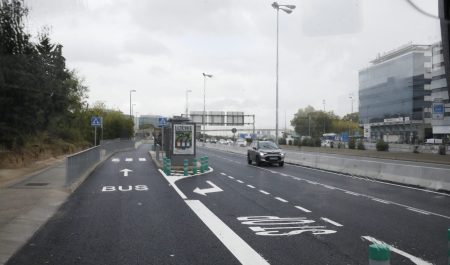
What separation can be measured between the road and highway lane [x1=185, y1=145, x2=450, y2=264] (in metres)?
0.02

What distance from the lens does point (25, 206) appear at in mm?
12156

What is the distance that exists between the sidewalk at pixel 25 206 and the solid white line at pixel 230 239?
3.30 meters

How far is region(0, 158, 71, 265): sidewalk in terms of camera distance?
849 centimetres

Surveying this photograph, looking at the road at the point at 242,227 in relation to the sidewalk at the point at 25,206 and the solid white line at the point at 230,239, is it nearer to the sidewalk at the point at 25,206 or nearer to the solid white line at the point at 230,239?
the solid white line at the point at 230,239

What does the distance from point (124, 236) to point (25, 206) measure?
459 cm

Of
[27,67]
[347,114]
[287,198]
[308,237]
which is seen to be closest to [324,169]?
[287,198]

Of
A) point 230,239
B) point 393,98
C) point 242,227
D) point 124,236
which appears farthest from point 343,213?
point 393,98

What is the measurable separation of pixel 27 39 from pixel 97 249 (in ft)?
49.9

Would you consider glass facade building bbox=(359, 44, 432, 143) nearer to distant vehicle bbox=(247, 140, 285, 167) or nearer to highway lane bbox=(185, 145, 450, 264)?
distant vehicle bbox=(247, 140, 285, 167)

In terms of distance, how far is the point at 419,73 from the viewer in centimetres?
8256

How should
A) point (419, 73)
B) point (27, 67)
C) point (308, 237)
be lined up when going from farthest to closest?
1. point (419, 73)
2. point (27, 67)
3. point (308, 237)

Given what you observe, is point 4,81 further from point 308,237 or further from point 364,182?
point 308,237

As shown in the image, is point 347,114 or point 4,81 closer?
point 4,81

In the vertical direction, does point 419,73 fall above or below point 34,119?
above
